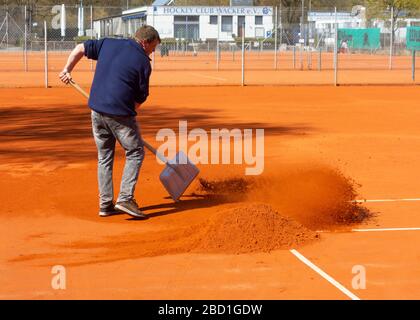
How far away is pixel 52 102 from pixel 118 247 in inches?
675

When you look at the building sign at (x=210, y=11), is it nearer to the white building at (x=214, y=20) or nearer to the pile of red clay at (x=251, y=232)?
the white building at (x=214, y=20)

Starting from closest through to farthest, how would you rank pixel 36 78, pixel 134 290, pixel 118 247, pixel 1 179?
pixel 134 290
pixel 118 247
pixel 1 179
pixel 36 78

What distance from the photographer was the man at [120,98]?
9039 mm

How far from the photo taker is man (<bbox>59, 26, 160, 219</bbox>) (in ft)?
29.7

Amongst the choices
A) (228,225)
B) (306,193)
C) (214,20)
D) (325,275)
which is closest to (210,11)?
(214,20)

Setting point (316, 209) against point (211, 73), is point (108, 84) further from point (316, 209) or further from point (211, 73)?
point (211, 73)

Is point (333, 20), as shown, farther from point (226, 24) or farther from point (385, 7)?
point (226, 24)

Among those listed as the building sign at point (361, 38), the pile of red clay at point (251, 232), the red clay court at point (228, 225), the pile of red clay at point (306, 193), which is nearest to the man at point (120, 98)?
the red clay court at point (228, 225)

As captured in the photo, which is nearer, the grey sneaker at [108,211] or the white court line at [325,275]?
the white court line at [325,275]

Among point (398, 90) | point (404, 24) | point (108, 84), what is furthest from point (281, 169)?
point (404, 24)

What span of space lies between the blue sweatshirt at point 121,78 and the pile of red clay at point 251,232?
5.67 ft

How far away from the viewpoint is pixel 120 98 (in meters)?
9.05

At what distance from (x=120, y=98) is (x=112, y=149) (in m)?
0.68

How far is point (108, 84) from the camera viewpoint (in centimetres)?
907
